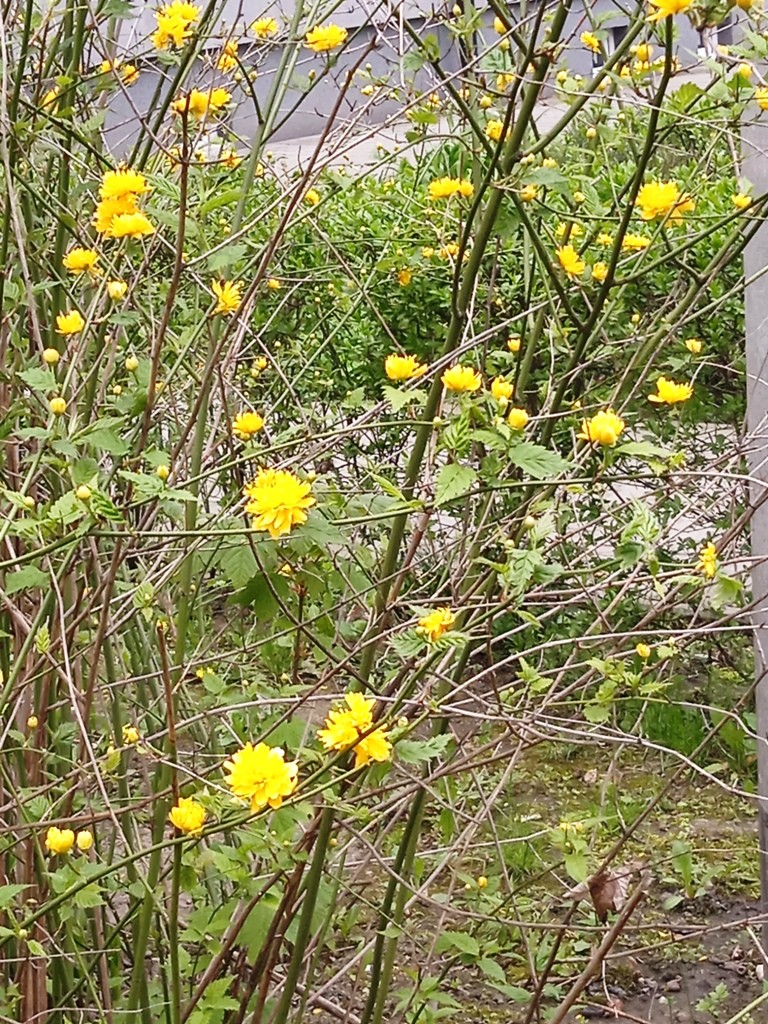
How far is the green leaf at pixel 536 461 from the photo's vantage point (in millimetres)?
1223

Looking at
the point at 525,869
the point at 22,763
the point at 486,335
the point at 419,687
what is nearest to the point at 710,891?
the point at 525,869

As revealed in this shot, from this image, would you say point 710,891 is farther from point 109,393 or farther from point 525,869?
point 109,393

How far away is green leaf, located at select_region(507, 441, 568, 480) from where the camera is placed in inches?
48.1

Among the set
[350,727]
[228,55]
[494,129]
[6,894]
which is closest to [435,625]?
[350,727]

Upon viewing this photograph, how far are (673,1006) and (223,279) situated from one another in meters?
1.97

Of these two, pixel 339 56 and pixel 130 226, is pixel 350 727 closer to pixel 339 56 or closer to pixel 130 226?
pixel 130 226

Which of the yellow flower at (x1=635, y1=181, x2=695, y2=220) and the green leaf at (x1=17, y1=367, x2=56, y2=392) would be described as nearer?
the green leaf at (x1=17, y1=367, x2=56, y2=392)

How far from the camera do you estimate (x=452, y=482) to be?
1238 mm

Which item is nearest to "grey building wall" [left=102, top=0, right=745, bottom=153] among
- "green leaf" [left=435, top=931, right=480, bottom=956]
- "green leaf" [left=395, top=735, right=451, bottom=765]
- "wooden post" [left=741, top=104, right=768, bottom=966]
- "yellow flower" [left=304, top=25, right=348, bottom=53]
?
"yellow flower" [left=304, top=25, right=348, bottom=53]

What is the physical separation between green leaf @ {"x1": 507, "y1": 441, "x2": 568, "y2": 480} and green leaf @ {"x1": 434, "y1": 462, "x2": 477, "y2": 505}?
0.17ft

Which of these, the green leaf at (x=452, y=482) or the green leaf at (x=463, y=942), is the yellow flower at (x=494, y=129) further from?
the green leaf at (x=463, y=942)

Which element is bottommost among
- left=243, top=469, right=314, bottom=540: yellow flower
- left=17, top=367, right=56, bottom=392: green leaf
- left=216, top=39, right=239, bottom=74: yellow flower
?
left=243, top=469, right=314, bottom=540: yellow flower

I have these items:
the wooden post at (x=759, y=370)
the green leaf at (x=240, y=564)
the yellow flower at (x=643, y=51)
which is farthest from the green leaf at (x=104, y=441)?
the wooden post at (x=759, y=370)

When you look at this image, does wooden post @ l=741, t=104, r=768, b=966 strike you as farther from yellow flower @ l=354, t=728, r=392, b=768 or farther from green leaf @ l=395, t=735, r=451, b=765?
yellow flower @ l=354, t=728, r=392, b=768
